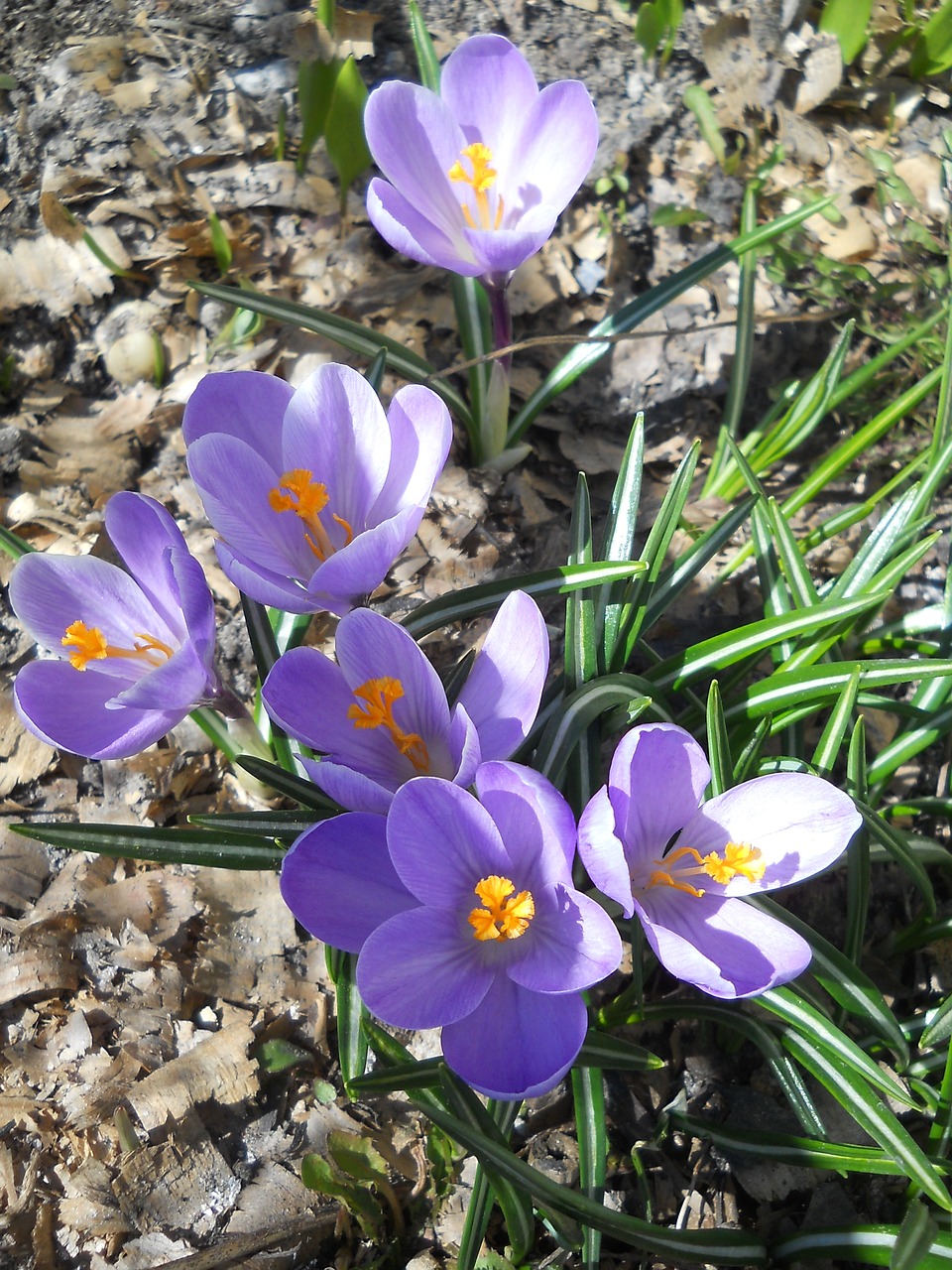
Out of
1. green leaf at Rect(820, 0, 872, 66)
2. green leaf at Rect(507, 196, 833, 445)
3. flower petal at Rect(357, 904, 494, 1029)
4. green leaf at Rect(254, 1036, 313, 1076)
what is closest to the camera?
flower petal at Rect(357, 904, 494, 1029)

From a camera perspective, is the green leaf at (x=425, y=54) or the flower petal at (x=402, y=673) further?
the green leaf at (x=425, y=54)

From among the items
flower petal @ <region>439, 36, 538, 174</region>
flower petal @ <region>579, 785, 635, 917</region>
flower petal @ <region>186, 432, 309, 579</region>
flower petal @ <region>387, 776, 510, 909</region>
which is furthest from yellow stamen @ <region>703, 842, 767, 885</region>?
flower petal @ <region>439, 36, 538, 174</region>

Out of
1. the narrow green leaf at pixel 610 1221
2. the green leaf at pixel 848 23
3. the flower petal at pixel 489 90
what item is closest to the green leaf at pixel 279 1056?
the narrow green leaf at pixel 610 1221

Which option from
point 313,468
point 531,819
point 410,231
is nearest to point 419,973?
point 531,819

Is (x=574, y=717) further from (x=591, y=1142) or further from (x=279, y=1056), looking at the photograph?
(x=279, y=1056)

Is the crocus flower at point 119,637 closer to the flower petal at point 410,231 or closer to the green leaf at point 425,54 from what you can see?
the flower petal at point 410,231

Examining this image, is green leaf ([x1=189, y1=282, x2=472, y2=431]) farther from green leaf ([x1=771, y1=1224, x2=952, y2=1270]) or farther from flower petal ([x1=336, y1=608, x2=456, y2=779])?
green leaf ([x1=771, y1=1224, x2=952, y2=1270])
